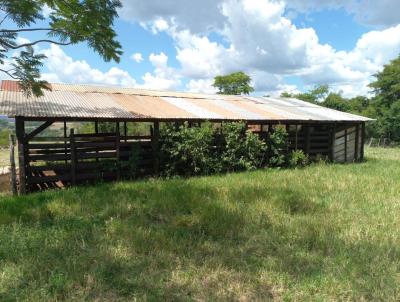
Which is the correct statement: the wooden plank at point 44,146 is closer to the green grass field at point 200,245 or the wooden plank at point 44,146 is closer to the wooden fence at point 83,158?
the wooden fence at point 83,158

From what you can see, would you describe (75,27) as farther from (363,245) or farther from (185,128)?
(363,245)

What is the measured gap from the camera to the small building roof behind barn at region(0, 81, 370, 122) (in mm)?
10742

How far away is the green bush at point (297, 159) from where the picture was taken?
1582 cm

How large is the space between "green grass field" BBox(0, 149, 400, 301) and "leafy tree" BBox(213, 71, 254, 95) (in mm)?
44488

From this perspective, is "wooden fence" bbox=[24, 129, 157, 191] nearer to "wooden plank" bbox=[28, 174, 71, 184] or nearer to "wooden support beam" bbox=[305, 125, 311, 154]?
"wooden plank" bbox=[28, 174, 71, 184]

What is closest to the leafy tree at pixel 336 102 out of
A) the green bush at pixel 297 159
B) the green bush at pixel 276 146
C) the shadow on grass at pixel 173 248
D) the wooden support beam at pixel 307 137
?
the wooden support beam at pixel 307 137

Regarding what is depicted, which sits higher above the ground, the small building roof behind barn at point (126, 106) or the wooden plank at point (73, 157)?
the small building roof behind barn at point (126, 106)

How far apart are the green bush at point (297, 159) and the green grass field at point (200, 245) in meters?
5.89

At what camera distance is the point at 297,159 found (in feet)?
52.2

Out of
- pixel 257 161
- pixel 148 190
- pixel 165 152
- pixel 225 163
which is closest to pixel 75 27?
pixel 148 190

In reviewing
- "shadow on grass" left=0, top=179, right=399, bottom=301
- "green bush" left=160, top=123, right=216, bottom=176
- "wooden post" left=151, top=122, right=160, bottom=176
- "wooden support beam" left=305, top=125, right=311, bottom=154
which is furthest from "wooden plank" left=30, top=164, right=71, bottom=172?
"wooden support beam" left=305, top=125, right=311, bottom=154

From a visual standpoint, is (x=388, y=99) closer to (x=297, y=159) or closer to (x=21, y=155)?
(x=297, y=159)

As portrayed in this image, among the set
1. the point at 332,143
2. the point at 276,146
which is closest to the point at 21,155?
the point at 276,146

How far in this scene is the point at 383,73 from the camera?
1999 inches
